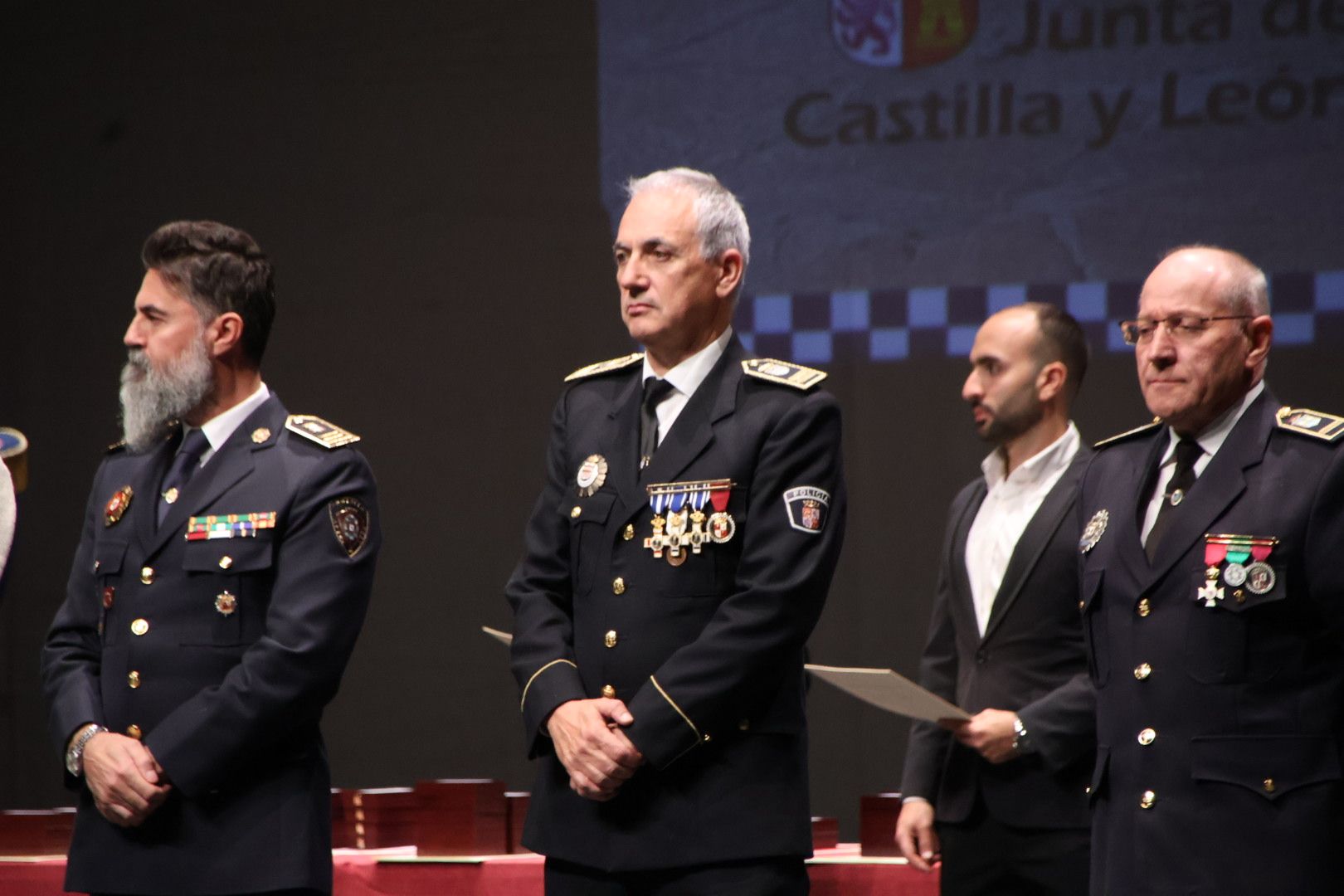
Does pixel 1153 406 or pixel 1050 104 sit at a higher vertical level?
pixel 1050 104

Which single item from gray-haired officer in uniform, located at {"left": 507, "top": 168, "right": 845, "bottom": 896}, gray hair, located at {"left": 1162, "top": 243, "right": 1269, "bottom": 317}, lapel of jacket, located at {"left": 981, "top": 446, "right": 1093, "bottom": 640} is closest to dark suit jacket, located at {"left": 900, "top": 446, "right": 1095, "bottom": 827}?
lapel of jacket, located at {"left": 981, "top": 446, "right": 1093, "bottom": 640}

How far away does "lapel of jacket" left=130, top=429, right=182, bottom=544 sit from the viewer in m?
2.61

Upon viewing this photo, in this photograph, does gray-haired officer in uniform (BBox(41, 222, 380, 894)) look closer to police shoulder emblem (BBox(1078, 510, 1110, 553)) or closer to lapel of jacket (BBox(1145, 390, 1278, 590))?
police shoulder emblem (BBox(1078, 510, 1110, 553))

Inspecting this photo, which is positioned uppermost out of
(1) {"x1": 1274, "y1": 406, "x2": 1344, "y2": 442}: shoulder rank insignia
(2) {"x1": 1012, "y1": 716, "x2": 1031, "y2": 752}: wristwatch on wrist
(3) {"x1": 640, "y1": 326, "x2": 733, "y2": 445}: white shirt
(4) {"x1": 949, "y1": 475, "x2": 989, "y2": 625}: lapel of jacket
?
(3) {"x1": 640, "y1": 326, "x2": 733, "y2": 445}: white shirt

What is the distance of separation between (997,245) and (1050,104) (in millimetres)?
401

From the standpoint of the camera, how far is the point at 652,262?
2.49 metres

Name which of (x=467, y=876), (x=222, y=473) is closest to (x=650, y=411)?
(x=222, y=473)

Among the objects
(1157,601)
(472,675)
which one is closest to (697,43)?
(472,675)

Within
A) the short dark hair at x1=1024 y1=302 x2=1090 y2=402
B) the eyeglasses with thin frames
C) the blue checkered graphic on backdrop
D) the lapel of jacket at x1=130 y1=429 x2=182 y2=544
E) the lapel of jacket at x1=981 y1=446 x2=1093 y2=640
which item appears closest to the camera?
the eyeglasses with thin frames

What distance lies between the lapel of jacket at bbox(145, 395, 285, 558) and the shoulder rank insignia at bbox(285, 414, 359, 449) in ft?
0.07

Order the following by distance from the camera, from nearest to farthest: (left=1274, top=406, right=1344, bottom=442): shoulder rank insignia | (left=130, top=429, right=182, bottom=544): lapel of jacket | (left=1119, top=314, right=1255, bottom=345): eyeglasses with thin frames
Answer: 1. (left=1274, top=406, right=1344, bottom=442): shoulder rank insignia
2. (left=1119, top=314, right=1255, bottom=345): eyeglasses with thin frames
3. (left=130, top=429, right=182, bottom=544): lapel of jacket

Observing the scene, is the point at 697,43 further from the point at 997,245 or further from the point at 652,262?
the point at 652,262

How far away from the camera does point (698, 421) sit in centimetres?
244

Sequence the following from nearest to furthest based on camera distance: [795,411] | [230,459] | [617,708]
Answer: [617,708]
[795,411]
[230,459]
